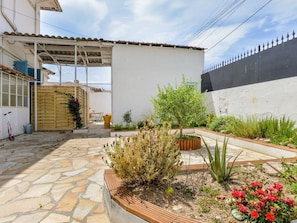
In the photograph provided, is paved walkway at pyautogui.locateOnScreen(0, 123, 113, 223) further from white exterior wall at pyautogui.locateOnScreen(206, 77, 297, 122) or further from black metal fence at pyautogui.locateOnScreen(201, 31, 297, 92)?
black metal fence at pyautogui.locateOnScreen(201, 31, 297, 92)

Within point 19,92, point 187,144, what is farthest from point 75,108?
point 187,144

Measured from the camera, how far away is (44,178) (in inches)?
147

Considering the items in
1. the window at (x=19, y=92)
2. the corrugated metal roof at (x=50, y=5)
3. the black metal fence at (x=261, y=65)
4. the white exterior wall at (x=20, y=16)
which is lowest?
the window at (x=19, y=92)

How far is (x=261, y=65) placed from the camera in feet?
23.0

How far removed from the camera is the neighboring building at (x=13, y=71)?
8.02m

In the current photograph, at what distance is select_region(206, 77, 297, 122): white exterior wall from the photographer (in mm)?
5879

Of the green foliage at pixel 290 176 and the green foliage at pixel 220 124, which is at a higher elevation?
the green foliage at pixel 220 124

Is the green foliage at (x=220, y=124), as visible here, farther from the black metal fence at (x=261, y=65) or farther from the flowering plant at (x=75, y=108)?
the flowering plant at (x=75, y=108)

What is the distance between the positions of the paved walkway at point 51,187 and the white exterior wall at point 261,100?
237 inches

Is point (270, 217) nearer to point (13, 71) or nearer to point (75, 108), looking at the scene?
point (13, 71)

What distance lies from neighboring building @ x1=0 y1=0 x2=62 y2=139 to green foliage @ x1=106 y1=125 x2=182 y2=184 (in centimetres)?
741

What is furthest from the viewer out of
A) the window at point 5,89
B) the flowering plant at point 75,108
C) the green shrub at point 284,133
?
the flowering plant at point 75,108

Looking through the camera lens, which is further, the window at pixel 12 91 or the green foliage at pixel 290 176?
the window at pixel 12 91

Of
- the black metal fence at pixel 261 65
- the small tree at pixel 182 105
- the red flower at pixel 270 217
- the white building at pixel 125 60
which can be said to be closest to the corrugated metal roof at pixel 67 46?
the white building at pixel 125 60
